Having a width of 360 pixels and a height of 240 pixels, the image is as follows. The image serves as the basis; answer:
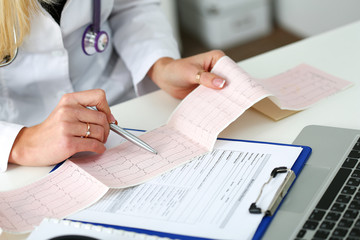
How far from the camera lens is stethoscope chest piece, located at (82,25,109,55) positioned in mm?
1059

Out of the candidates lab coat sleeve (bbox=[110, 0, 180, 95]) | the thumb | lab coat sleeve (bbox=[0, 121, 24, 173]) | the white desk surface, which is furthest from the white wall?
lab coat sleeve (bbox=[0, 121, 24, 173])

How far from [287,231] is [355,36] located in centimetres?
66

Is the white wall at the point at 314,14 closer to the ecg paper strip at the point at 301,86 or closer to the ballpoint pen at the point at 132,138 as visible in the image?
the ecg paper strip at the point at 301,86

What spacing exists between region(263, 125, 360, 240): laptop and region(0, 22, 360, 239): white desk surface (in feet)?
0.18

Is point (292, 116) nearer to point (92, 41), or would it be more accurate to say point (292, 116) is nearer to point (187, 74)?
point (187, 74)

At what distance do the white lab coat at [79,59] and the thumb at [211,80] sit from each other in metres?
0.21

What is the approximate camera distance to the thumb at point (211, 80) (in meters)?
0.86

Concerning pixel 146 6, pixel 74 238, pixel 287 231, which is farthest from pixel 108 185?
pixel 146 6

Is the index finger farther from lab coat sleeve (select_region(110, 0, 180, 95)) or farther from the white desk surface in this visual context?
lab coat sleeve (select_region(110, 0, 180, 95))

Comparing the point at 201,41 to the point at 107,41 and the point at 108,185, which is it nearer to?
the point at 107,41

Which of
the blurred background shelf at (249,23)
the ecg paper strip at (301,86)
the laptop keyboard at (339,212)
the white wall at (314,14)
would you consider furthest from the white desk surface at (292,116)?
the blurred background shelf at (249,23)

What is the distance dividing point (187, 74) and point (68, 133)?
0.85ft

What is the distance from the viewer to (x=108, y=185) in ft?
2.38

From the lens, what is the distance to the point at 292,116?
874mm
